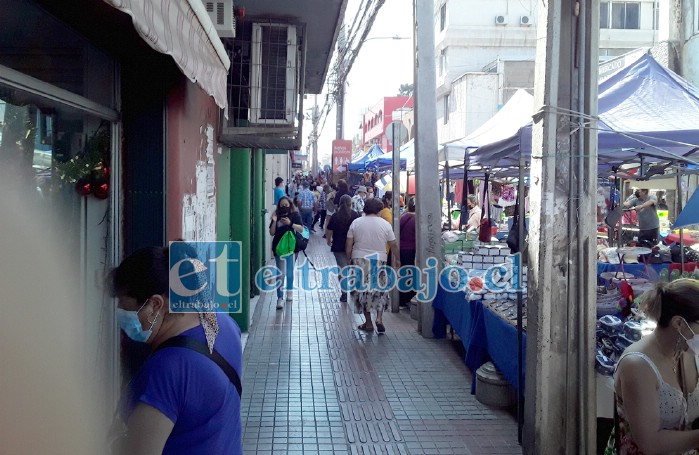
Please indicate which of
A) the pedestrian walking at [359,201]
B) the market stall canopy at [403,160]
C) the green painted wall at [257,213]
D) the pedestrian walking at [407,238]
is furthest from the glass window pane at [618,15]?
the pedestrian walking at [407,238]

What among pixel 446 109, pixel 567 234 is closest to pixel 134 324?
pixel 567 234

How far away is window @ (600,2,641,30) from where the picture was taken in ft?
103

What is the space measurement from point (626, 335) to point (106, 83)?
3.73 metres

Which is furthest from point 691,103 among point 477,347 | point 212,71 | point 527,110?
point 212,71

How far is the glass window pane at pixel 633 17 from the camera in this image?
3178 cm

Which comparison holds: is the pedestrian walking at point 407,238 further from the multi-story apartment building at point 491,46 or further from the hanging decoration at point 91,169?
the multi-story apartment building at point 491,46

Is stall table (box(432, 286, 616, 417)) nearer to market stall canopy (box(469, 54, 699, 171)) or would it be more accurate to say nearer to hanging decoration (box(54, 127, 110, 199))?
market stall canopy (box(469, 54, 699, 171))

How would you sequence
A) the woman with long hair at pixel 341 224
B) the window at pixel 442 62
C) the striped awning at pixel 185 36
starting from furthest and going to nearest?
the window at pixel 442 62, the woman with long hair at pixel 341 224, the striped awning at pixel 185 36

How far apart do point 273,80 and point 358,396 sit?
3.33 metres

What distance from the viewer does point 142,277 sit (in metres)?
2.18

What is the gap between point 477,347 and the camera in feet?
21.1

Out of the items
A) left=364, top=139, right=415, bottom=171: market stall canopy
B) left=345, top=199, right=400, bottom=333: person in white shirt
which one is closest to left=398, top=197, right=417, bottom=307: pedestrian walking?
left=345, top=199, right=400, bottom=333: person in white shirt

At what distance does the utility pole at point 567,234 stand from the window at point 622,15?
1190 inches

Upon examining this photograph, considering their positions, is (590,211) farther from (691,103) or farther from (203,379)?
(203,379)
